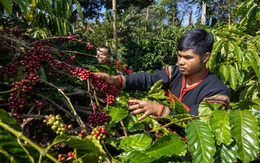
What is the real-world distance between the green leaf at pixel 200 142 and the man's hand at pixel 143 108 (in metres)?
0.20

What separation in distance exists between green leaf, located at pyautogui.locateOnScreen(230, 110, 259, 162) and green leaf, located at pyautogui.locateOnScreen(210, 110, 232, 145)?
2cm

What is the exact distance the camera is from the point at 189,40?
150 cm

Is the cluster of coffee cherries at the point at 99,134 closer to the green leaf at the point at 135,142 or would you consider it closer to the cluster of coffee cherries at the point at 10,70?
the green leaf at the point at 135,142

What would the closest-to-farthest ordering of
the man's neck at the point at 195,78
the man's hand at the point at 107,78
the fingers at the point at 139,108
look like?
1. the fingers at the point at 139,108
2. the man's hand at the point at 107,78
3. the man's neck at the point at 195,78

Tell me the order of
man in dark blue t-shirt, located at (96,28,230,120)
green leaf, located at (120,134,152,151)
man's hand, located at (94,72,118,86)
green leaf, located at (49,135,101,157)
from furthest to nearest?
man in dark blue t-shirt, located at (96,28,230,120)
man's hand, located at (94,72,118,86)
green leaf, located at (120,134,152,151)
green leaf, located at (49,135,101,157)

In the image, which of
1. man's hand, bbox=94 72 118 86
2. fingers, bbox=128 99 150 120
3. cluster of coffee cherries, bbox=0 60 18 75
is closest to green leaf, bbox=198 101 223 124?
fingers, bbox=128 99 150 120

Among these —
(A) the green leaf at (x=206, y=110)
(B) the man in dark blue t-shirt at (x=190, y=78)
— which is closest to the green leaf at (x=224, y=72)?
(B) the man in dark blue t-shirt at (x=190, y=78)

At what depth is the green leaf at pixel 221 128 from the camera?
826mm

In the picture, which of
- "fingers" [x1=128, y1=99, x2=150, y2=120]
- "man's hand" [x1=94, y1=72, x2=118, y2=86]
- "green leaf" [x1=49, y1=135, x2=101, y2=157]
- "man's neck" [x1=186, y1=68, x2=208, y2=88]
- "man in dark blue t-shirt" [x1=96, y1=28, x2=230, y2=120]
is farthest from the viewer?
"man's neck" [x1=186, y1=68, x2=208, y2=88]

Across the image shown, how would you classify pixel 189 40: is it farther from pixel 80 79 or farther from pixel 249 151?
pixel 249 151

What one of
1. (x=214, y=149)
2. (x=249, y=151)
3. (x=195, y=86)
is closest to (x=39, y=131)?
(x=214, y=149)

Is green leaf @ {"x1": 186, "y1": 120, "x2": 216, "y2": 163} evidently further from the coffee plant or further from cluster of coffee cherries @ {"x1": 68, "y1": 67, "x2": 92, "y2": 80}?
cluster of coffee cherries @ {"x1": 68, "y1": 67, "x2": 92, "y2": 80}

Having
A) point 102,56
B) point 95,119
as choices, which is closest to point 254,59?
point 102,56

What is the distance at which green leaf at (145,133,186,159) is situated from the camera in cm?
78
